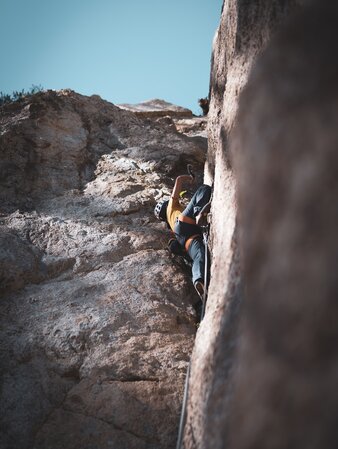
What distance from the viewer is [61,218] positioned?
13.7ft

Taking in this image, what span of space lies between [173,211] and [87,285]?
4.38 feet

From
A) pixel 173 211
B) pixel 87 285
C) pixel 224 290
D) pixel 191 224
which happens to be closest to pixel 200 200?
pixel 191 224

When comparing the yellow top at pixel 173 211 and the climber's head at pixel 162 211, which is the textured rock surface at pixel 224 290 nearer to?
the yellow top at pixel 173 211

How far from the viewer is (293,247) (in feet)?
3.60

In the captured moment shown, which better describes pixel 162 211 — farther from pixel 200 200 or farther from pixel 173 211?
pixel 200 200

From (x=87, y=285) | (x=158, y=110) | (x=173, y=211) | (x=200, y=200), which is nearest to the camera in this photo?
(x=87, y=285)

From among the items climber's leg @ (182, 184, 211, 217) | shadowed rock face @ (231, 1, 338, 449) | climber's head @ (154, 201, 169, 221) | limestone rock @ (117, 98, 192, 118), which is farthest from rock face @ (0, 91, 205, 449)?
limestone rock @ (117, 98, 192, 118)

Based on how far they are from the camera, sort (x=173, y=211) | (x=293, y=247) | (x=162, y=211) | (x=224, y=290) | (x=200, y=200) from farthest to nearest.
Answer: (x=162, y=211) < (x=173, y=211) < (x=200, y=200) < (x=224, y=290) < (x=293, y=247)

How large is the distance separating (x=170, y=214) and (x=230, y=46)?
186cm

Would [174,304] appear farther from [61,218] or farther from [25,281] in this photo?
[61,218]

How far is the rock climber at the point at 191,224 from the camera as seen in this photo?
352cm

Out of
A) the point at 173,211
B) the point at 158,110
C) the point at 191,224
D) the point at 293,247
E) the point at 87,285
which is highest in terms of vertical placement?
the point at 158,110

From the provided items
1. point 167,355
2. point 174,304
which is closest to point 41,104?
point 174,304

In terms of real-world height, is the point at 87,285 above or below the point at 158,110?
below
